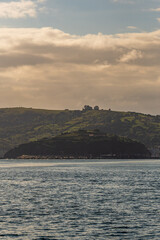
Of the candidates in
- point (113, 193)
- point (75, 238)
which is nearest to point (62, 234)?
point (75, 238)

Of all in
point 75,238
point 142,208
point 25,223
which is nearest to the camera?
point 75,238

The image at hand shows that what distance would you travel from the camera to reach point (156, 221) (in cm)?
5888

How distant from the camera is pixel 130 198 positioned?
85.4 m

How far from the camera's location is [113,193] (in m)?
95.0

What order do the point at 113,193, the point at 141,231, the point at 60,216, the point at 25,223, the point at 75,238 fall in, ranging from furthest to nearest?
the point at 113,193 < the point at 60,216 < the point at 25,223 < the point at 141,231 < the point at 75,238

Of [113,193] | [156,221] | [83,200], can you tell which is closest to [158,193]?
[113,193]

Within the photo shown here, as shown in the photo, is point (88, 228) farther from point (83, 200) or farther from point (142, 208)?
point (83, 200)

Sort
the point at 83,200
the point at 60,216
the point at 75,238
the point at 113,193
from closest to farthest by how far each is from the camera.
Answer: the point at 75,238
the point at 60,216
the point at 83,200
the point at 113,193

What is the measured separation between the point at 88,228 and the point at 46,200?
30.3 m

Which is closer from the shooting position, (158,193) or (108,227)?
(108,227)

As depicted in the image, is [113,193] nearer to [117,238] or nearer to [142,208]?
[142,208]

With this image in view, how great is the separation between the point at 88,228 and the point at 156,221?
34.1ft

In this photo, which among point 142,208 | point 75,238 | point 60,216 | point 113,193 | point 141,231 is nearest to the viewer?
point 75,238

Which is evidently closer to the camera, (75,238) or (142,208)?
(75,238)
